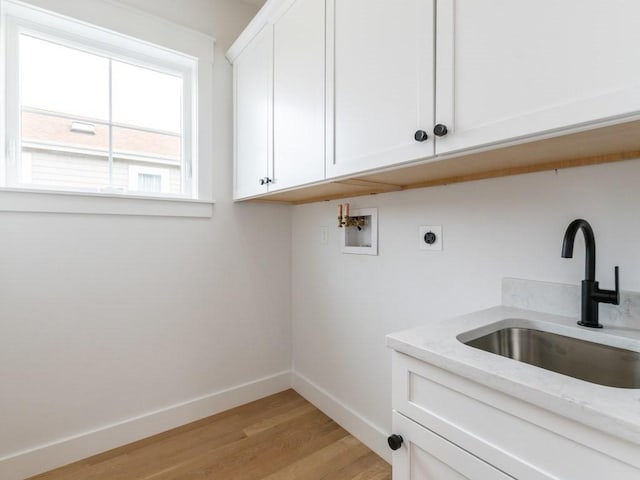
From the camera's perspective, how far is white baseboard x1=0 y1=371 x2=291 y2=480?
1.51m

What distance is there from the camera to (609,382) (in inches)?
32.3

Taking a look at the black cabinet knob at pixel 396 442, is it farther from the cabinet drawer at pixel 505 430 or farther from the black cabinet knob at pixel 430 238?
the black cabinet knob at pixel 430 238

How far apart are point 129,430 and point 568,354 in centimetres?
207

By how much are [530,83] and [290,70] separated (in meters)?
1.06

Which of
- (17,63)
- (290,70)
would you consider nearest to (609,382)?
(290,70)

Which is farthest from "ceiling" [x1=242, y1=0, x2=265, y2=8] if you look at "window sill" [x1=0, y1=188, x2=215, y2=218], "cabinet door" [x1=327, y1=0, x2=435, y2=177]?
"window sill" [x1=0, y1=188, x2=215, y2=218]

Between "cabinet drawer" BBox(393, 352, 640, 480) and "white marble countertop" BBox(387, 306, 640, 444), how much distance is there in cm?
3

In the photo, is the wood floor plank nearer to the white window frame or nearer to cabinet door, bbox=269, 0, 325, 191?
cabinet door, bbox=269, 0, 325, 191

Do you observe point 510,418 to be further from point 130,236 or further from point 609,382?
point 130,236

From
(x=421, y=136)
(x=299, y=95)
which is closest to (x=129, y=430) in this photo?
(x=299, y=95)

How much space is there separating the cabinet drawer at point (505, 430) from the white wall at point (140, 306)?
1490 mm

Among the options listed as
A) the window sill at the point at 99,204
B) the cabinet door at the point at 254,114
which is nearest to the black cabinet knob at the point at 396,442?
the cabinet door at the point at 254,114

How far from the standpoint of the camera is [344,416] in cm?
186

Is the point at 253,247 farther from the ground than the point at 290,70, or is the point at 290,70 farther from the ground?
the point at 290,70
